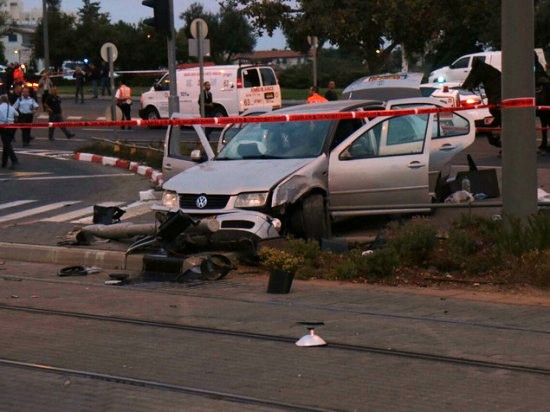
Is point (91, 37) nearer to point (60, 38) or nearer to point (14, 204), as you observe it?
point (60, 38)

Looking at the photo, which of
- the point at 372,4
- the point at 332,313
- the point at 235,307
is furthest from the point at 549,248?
the point at 372,4

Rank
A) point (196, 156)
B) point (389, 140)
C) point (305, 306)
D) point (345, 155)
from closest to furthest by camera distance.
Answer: point (305, 306) < point (345, 155) < point (389, 140) < point (196, 156)

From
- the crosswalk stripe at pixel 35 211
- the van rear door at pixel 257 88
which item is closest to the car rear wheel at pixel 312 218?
the crosswalk stripe at pixel 35 211

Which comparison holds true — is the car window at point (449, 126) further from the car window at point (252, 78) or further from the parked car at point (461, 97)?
the car window at point (252, 78)

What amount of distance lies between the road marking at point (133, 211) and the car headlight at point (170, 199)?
2708 millimetres

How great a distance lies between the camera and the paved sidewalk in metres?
6.84

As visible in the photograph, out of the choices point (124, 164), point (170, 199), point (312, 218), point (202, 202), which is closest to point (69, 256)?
point (170, 199)

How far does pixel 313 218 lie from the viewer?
12.7 m

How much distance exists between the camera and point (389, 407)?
21.5ft

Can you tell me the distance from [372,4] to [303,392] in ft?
111

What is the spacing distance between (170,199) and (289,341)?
4.79 meters

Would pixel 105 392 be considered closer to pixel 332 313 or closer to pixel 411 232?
pixel 332 313

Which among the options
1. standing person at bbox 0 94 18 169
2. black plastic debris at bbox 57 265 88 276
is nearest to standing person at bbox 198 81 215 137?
standing person at bbox 0 94 18 169

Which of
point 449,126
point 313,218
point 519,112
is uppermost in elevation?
point 519,112
